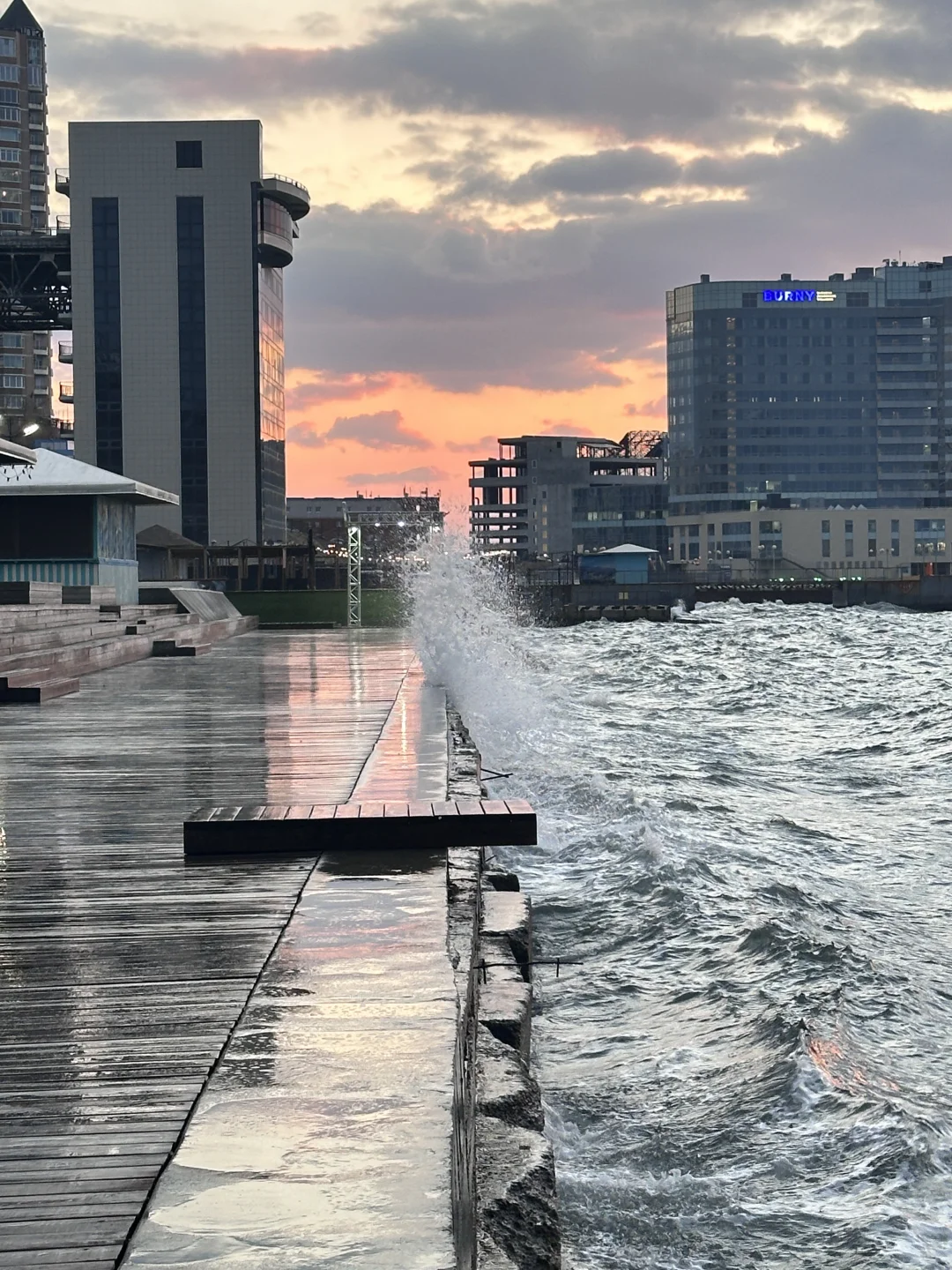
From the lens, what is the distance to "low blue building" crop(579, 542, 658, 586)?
114 metres

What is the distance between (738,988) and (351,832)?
247 centimetres

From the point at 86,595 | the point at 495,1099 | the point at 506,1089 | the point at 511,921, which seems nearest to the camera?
the point at 495,1099

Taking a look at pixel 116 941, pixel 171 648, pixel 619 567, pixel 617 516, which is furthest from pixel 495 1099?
pixel 617 516

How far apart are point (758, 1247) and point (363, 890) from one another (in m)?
2.26

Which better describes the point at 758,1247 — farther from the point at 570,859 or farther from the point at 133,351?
the point at 133,351

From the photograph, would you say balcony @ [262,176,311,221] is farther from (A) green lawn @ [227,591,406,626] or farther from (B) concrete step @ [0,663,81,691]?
(B) concrete step @ [0,663,81,691]

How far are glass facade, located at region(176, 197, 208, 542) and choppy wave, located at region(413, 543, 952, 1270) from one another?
65114 millimetres

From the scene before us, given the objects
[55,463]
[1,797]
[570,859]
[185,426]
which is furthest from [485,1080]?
[185,426]

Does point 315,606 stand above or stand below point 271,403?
below

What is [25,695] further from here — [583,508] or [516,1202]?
[583,508]

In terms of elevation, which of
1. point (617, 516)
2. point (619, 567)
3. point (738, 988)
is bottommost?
point (738, 988)

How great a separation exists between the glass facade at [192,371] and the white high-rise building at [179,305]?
7 cm

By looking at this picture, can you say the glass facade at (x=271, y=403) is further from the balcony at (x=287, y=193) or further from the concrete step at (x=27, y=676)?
the concrete step at (x=27, y=676)

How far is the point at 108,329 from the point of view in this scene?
83.4 m
